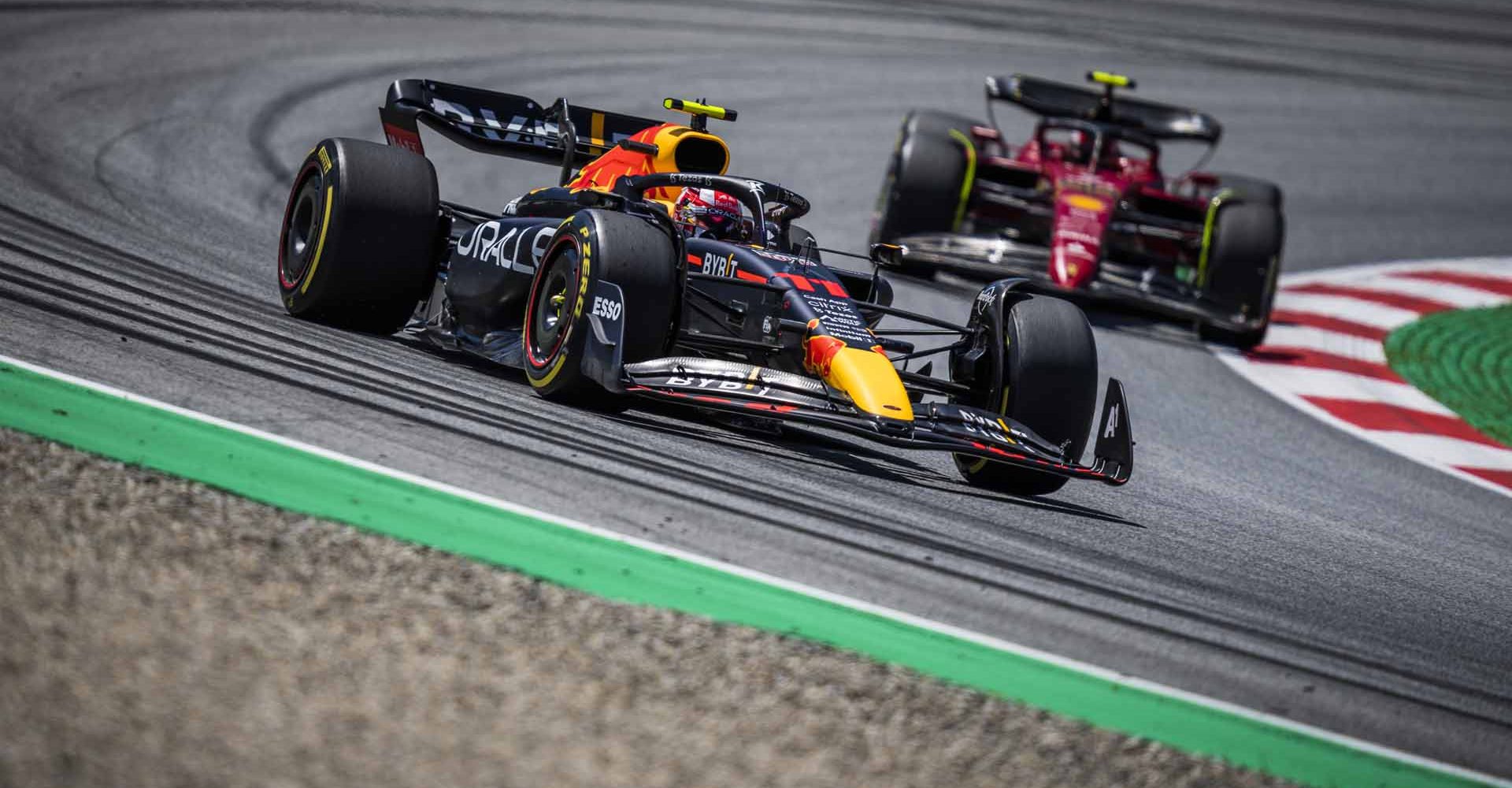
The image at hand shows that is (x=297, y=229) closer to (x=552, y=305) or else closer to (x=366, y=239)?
(x=366, y=239)

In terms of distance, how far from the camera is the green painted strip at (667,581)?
4422 millimetres

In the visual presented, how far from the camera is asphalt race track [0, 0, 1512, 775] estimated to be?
5348 mm

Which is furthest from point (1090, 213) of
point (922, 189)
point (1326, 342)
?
point (1326, 342)

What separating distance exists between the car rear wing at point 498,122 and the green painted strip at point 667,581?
13.4ft

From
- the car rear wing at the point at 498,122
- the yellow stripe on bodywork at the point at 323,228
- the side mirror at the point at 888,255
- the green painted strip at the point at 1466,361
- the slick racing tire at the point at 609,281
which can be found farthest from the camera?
the green painted strip at the point at 1466,361

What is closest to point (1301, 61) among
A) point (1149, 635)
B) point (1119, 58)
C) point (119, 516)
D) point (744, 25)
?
point (1119, 58)

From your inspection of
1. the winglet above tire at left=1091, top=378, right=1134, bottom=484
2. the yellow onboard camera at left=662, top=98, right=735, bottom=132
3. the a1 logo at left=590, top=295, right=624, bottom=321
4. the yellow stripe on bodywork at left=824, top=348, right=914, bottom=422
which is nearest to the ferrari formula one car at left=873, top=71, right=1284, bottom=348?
the yellow onboard camera at left=662, top=98, right=735, bottom=132

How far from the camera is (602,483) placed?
5664 millimetres

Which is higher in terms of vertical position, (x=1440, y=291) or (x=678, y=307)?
(x=678, y=307)

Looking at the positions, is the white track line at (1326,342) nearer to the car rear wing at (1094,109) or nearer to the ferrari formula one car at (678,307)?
the car rear wing at (1094,109)

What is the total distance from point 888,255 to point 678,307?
130 cm

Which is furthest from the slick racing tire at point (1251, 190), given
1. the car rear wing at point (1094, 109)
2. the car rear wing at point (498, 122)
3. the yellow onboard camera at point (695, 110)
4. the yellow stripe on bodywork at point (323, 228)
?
the yellow stripe on bodywork at point (323, 228)

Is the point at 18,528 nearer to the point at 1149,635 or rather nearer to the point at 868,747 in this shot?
the point at 868,747

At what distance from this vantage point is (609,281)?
6.81m
